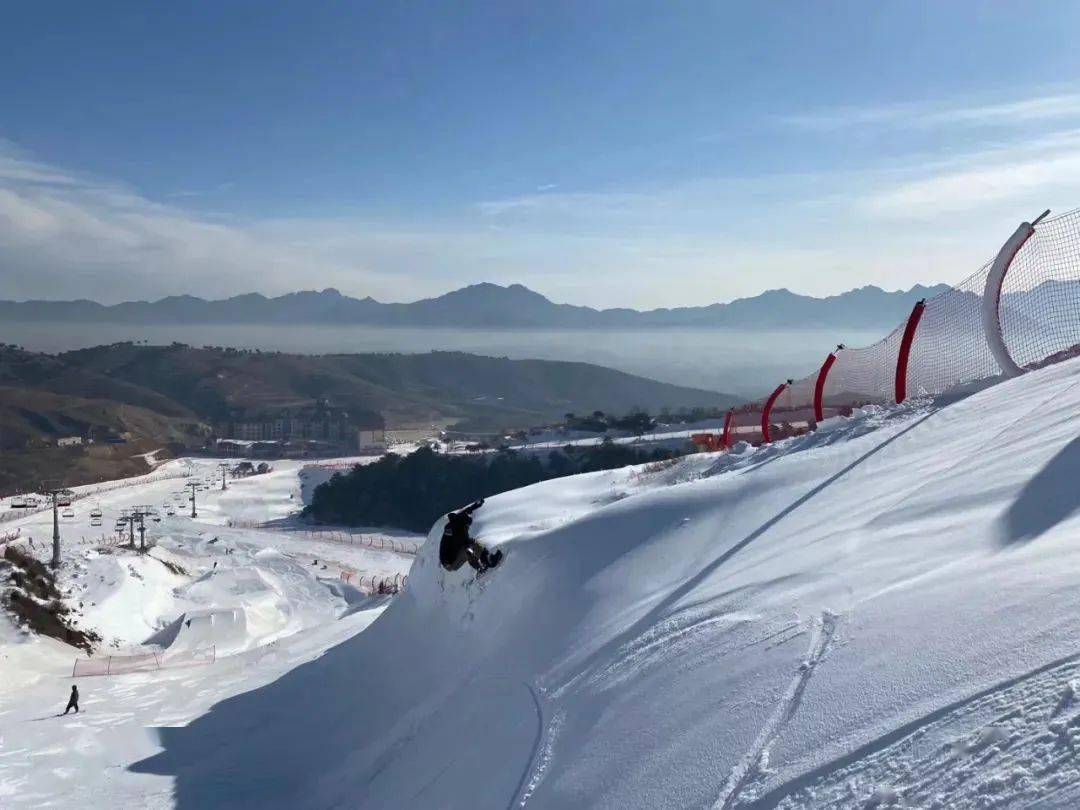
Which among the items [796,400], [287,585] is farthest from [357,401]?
[796,400]

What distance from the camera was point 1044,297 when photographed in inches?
341

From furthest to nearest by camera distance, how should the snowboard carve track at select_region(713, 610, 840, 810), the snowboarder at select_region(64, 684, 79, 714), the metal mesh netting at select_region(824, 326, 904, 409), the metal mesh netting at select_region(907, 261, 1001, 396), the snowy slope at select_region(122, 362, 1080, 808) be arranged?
the snowboarder at select_region(64, 684, 79, 714) → the metal mesh netting at select_region(824, 326, 904, 409) → the metal mesh netting at select_region(907, 261, 1001, 396) → the snowboard carve track at select_region(713, 610, 840, 810) → the snowy slope at select_region(122, 362, 1080, 808)

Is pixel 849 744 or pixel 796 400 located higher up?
pixel 796 400

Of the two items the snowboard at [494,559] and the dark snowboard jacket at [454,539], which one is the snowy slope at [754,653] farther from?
the dark snowboard jacket at [454,539]

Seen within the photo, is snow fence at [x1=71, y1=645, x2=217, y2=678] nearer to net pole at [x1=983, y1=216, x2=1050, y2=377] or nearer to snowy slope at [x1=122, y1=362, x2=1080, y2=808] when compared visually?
snowy slope at [x1=122, y1=362, x2=1080, y2=808]

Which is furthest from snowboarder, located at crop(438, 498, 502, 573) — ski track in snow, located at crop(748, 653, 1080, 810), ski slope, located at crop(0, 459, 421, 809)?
ski track in snow, located at crop(748, 653, 1080, 810)

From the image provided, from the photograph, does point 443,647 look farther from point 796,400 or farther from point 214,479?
point 214,479

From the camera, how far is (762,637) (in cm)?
508

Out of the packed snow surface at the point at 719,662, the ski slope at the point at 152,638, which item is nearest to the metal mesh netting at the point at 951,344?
the packed snow surface at the point at 719,662

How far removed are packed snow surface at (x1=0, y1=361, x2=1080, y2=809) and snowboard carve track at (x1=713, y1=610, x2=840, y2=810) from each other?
0.01m

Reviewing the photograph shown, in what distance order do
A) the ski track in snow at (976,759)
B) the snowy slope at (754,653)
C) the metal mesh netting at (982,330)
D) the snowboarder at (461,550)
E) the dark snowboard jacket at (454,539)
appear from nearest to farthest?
the ski track in snow at (976,759) < the snowy slope at (754,653) < the metal mesh netting at (982,330) < the snowboarder at (461,550) < the dark snowboard jacket at (454,539)

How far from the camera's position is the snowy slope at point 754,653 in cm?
351

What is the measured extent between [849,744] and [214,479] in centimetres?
7717

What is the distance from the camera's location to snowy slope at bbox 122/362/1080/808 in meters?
3.51
